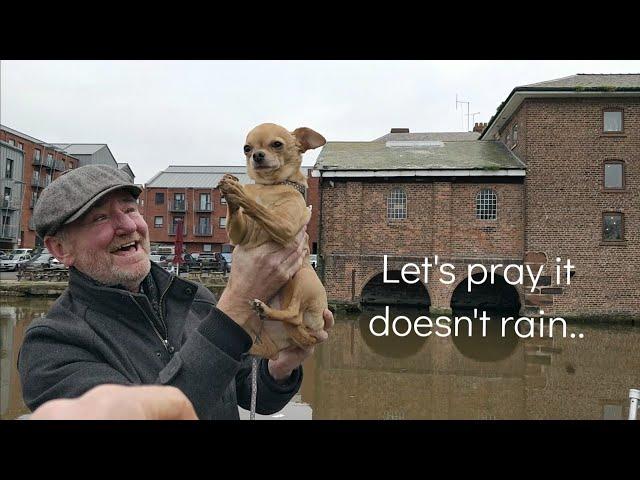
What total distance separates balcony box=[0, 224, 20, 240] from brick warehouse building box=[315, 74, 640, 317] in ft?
111

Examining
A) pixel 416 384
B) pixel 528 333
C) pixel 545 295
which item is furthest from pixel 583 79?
pixel 416 384

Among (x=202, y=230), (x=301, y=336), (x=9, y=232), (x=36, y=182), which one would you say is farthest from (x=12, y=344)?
(x=36, y=182)

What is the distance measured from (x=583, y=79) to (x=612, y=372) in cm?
1408

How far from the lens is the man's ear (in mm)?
1940

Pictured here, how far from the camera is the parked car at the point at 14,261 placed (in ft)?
107

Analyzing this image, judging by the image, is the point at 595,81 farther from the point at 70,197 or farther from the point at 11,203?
the point at 11,203

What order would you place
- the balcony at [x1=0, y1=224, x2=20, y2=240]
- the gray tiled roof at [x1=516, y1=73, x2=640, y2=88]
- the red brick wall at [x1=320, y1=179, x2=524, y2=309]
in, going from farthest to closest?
the balcony at [x1=0, y1=224, x2=20, y2=240]
the red brick wall at [x1=320, y1=179, x2=524, y2=309]
the gray tiled roof at [x1=516, y1=73, x2=640, y2=88]

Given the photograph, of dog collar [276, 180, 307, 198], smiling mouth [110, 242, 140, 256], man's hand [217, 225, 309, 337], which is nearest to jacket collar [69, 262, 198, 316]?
smiling mouth [110, 242, 140, 256]

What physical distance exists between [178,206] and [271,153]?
4664cm

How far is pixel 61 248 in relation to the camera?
1.95 m

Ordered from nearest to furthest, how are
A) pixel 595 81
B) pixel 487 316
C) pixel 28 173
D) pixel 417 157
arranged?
pixel 595 81
pixel 417 157
pixel 487 316
pixel 28 173

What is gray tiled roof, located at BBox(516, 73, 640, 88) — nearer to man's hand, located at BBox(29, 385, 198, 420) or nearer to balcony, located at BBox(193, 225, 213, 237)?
man's hand, located at BBox(29, 385, 198, 420)

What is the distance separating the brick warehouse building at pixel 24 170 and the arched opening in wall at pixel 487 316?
2986 cm

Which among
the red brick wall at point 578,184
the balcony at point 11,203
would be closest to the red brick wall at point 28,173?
the balcony at point 11,203
